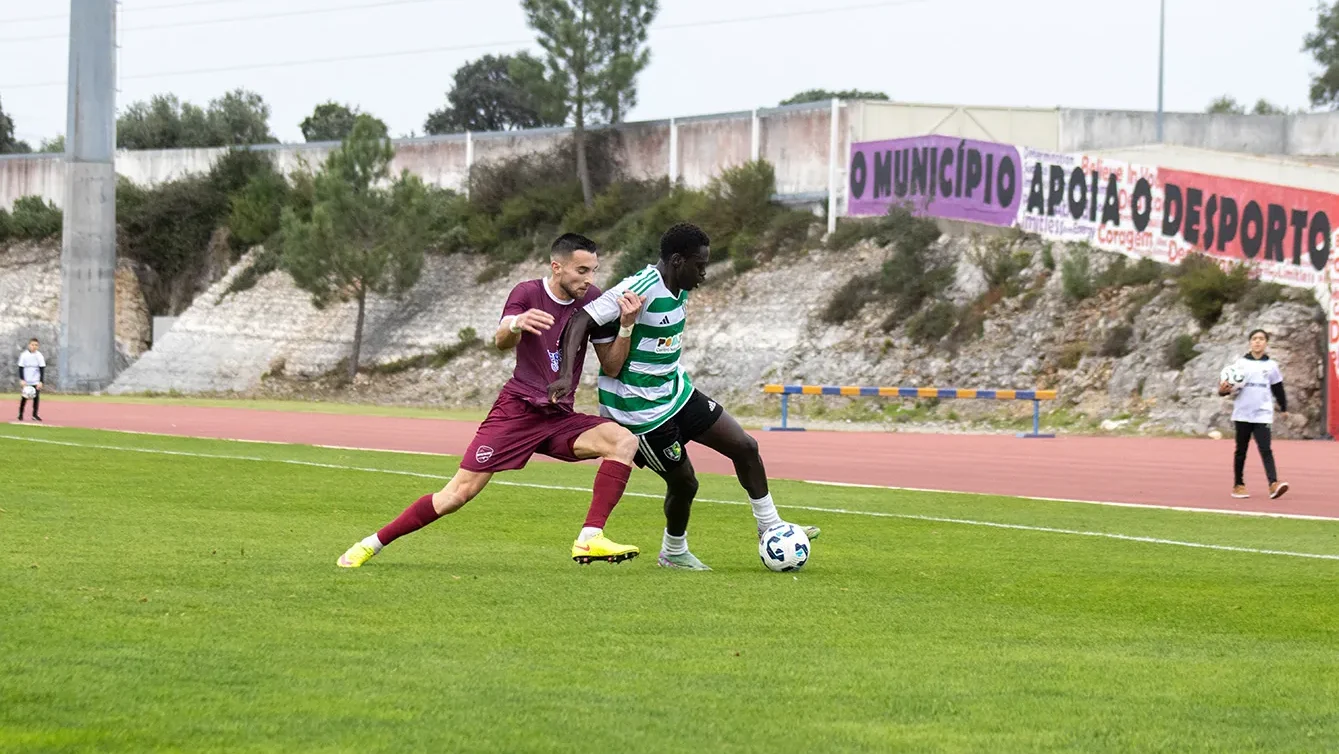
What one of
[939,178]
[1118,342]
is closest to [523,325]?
[1118,342]

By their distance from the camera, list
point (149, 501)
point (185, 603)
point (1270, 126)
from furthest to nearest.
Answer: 1. point (1270, 126)
2. point (149, 501)
3. point (185, 603)

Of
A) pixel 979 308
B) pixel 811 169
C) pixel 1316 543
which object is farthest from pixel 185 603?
pixel 811 169

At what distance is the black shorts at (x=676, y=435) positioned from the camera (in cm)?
1012

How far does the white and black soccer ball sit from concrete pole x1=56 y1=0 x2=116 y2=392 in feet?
154

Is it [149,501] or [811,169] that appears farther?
[811,169]

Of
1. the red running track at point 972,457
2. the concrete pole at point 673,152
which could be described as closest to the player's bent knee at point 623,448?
the red running track at point 972,457

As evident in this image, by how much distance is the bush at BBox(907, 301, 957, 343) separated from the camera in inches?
1703

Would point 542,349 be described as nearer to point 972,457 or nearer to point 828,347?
point 972,457

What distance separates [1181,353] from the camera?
36.6m

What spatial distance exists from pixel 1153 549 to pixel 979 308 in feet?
102

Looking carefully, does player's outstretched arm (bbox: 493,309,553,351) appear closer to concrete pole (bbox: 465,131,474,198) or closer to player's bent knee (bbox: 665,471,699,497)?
player's bent knee (bbox: 665,471,699,497)

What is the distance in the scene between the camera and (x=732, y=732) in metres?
5.49

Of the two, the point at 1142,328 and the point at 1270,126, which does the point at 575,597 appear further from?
the point at 1270,126

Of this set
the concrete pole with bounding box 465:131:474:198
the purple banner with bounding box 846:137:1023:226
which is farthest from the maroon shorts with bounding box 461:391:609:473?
the concrete pole with bounding box 465:131:474:198
